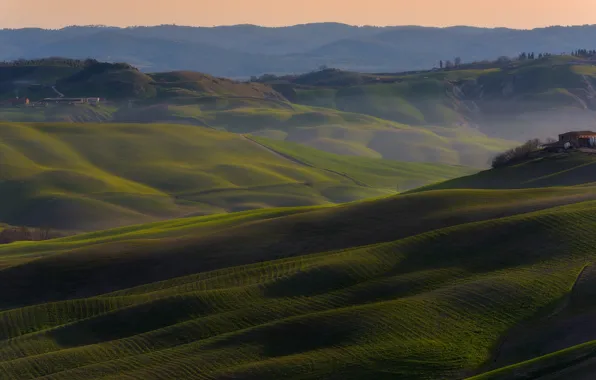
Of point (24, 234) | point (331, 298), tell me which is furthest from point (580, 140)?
point (331, 298)

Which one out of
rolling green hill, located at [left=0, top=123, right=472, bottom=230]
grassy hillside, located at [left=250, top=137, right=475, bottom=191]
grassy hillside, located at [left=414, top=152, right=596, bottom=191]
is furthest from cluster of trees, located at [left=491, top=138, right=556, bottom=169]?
grassy hillside, located at [left=250, top=137, right=475, bottom=191]

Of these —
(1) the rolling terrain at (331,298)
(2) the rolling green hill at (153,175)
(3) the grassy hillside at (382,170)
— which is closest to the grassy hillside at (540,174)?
(1) the rolling terrain at (331,298)

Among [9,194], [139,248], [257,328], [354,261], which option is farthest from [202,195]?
[257,328]

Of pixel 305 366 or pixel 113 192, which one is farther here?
pixel 113 192

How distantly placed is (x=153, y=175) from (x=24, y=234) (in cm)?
4476

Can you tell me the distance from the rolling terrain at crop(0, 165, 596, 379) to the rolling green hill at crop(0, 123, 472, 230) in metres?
64.5

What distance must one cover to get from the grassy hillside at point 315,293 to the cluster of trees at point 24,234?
42952mm

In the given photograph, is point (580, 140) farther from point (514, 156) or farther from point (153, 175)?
point (153, 175)

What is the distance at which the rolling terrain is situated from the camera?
43812mm

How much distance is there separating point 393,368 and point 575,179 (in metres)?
53.2

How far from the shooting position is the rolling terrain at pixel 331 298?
43.8m

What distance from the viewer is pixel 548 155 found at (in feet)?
337

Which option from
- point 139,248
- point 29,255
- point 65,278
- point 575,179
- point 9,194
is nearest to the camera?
point 65,278

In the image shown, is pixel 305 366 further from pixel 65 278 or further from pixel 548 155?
pixel 548 155
